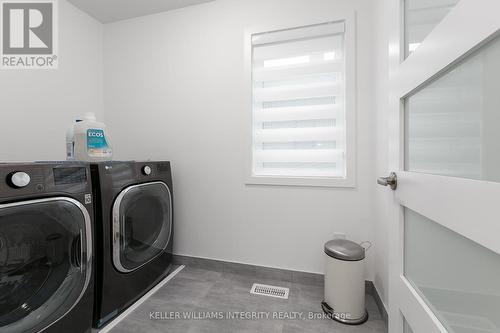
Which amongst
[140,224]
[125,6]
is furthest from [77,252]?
[125,6]

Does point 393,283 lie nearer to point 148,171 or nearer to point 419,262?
point 419,262

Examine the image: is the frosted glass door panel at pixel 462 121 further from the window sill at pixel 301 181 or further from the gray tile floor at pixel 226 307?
the gray tile floor at pixel 226 307

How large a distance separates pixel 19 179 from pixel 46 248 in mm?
346

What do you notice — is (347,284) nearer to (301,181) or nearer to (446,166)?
(301,181)

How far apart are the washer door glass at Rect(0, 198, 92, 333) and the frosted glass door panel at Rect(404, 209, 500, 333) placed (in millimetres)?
1397

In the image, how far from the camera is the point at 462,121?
1.71 ft

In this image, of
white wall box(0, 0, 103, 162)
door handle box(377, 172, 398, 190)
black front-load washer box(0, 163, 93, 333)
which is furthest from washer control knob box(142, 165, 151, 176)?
door handle box(377, 172, 398, 190)

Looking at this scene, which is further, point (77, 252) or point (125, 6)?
point (125, 6)

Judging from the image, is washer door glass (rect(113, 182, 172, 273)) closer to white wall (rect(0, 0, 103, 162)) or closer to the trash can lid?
white wall (rect(0, 0, 103, 162))

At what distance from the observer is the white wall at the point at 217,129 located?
1.55 metres

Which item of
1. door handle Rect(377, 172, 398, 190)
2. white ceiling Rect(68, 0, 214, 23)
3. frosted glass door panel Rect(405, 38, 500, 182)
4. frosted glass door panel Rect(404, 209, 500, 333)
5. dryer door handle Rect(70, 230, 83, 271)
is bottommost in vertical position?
dryer door handle Rect(70, 230, 83, 271)

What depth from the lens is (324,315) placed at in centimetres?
130

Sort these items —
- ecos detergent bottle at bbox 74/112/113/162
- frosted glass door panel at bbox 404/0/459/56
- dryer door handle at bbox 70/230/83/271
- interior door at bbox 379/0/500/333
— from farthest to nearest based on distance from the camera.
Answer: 1. ecos detergent bottle at bbox 74/112/113/162
2. dryer door handle at bbox 70/230/83/271
3. frosted glass door panel at bbox 404/0/459/56
4. interior door at bbox 379/0/500/333

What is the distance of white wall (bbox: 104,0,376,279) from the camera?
Result: 61.2 inches
